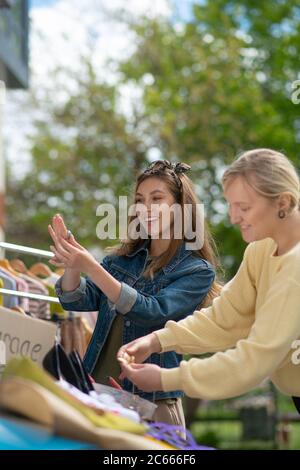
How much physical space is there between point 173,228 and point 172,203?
0.08m

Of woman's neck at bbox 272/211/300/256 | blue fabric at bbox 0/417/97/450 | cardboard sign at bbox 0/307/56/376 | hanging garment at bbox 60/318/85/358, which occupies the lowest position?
hanging garment at bbox 60/318/85/358

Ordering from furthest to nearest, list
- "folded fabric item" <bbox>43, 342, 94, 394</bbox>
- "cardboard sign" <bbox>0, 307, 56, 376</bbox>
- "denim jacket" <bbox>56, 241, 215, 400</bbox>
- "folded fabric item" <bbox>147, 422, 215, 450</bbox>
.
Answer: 1. "denim jacket" <bbox>56, 241, 215, 400</bbox>
2. "cardboard sign" <bbox>0, 307, 56, 376</bbox>
3. "folded fabric item" <bbox>43, 342, 94, 394</bbox>
4. "folded fabric item" <bbox>147, 422, 215, 450</bbox>

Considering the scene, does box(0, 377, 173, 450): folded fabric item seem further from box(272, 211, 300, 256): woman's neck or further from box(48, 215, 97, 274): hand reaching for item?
box(48, 215, 97, 274): hand reaching for item

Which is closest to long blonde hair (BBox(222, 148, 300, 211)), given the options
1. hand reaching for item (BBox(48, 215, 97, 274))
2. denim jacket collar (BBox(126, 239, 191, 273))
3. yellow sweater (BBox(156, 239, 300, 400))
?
yellow sweater (BBox(156, 239, 300, 400))

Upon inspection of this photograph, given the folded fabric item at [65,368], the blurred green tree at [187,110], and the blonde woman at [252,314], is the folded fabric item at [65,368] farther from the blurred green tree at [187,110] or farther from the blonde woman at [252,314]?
the blurred green tree at [187,110]

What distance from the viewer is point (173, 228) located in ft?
9.86

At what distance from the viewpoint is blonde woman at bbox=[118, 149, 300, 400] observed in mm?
1975

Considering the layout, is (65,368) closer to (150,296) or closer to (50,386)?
(50,386)

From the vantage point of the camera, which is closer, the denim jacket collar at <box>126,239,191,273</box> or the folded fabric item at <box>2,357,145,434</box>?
the folded fabric item at <box>2,357,145,434</box>

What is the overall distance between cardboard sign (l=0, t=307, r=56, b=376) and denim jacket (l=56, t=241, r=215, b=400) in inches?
17.7

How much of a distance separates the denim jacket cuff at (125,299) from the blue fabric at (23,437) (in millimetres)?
943

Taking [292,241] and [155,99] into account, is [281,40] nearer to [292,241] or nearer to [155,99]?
[155,99]

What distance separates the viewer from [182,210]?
301 cm
